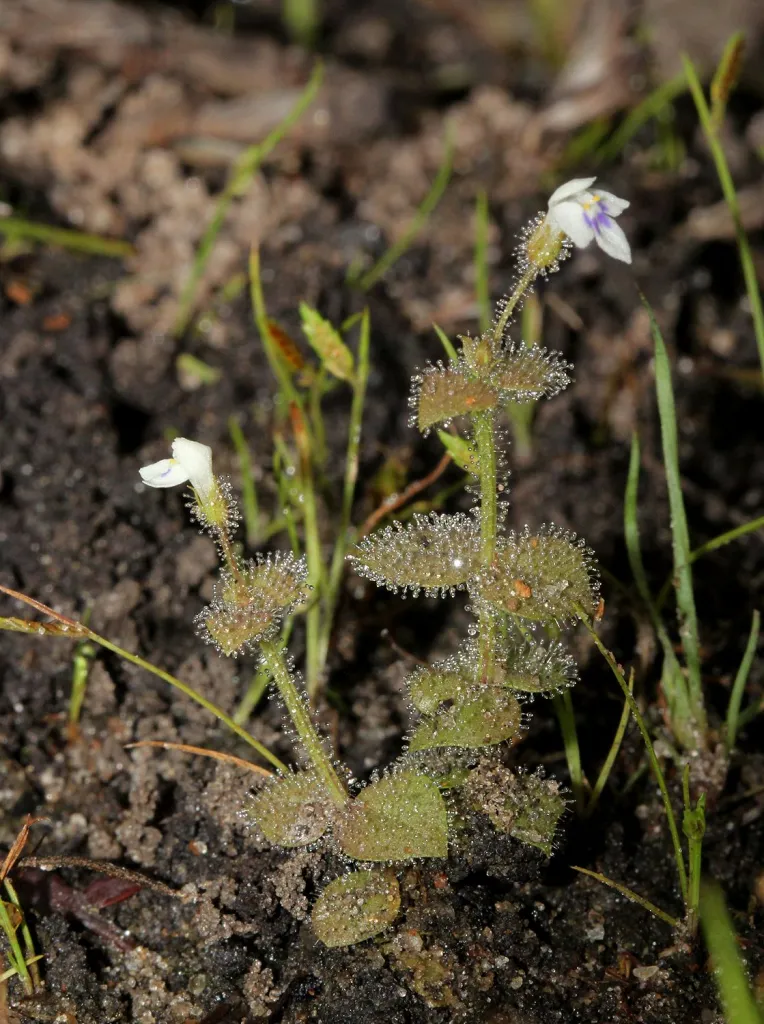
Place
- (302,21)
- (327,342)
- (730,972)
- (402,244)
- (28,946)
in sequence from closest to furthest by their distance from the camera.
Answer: (730,972) → (28,946) → (327,342) → (402,244) → (302,21)

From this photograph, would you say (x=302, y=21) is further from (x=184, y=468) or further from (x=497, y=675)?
(x=497, y=675)

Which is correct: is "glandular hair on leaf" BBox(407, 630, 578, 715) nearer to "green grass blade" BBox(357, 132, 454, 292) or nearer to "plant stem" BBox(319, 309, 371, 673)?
"plant stem" BBox(319, 309, 371, 673)

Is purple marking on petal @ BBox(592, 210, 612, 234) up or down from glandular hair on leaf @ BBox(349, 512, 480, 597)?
up

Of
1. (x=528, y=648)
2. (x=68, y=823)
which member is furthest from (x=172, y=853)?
(x=528, y=648)

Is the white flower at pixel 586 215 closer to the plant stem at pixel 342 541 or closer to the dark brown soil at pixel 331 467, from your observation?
the plant stem at pixel 342 541

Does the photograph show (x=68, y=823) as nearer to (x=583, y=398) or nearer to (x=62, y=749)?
(x=62, y=749)

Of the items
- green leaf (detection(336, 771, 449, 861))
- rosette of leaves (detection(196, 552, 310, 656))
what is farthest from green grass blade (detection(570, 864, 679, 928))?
rosette of leaves (detection(196, 552, 310, 656))

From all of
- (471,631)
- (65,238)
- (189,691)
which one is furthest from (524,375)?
(65,238)

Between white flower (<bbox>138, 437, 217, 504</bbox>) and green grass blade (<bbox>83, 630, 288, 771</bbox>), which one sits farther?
green grass blade (<bbox>83, 630, 288, 771</bbox>)
